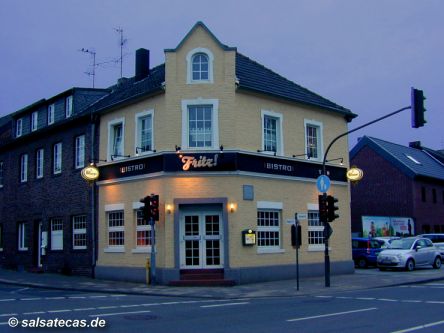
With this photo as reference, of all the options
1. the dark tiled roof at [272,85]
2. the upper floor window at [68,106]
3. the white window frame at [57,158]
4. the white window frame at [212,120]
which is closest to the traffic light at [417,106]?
the dark tiled roof at [272,85]

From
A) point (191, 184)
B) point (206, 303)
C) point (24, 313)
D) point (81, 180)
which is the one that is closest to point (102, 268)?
point (81, 180)

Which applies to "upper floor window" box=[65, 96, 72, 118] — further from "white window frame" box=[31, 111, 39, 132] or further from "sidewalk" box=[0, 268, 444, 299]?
"sidewalk" box=[0, 268, 444, 299]

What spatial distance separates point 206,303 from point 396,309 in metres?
5.36

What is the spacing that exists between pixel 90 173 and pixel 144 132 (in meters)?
3.06

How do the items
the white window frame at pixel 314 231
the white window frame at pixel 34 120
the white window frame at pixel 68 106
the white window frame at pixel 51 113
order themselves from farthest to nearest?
the white window frame at pixel 34 120 → the white window frame at pixel 51 113 → the white window frame at pixel 68 106 → the white window frame at pixel 314 231

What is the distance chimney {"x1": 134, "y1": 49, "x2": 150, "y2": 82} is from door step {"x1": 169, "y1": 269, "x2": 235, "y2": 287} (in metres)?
11.2

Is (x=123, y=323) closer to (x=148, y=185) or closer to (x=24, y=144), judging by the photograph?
(x=148, y=185)

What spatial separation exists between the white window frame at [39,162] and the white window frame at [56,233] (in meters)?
2.87

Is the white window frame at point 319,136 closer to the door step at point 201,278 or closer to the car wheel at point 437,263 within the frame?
the door step at point 201,278

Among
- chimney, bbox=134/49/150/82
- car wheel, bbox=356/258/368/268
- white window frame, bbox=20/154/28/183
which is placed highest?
chimney, bbox=134/49/150/82

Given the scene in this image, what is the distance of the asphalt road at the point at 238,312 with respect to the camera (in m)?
11.4

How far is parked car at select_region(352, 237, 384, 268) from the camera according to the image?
105 feet

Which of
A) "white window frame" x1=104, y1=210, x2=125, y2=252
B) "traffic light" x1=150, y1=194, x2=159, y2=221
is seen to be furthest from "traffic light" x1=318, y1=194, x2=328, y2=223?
"white window frame" x1=104, y1=210, x2=125, y2=252

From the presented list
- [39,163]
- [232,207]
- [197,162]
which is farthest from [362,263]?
[39,163]
